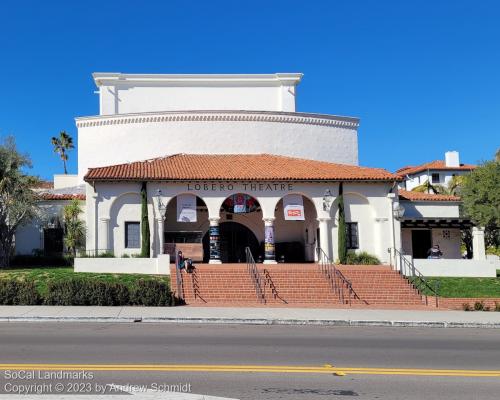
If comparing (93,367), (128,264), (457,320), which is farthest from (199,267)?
(93,367)

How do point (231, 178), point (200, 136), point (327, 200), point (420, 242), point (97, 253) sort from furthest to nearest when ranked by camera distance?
1. point (200, 136)
2. point (420, 242)
3. point (327, 200)
4. point (231, 178)
5. point (97, 253)

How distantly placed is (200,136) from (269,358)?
2717 cm

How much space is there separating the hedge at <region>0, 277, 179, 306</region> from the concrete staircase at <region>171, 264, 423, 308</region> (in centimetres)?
209

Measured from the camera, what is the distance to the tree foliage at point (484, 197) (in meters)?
31.5

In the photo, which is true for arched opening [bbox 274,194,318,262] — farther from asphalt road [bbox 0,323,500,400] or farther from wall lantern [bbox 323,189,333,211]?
asphalt road [bbox 0,323,500,400]

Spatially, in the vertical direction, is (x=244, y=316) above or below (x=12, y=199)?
below

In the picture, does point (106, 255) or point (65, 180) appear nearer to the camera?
point (106, 255)

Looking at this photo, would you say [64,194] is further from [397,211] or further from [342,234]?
[397,211]

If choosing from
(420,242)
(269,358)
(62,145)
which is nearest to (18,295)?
(269,358)

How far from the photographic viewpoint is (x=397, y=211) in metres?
30.9

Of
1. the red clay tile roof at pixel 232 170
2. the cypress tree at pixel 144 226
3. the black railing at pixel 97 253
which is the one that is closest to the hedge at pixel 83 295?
the black railing at pixel 97 253

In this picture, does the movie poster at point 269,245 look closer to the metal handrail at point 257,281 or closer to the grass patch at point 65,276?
the metal handrail at point 257,281

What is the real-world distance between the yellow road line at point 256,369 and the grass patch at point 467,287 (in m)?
15.0

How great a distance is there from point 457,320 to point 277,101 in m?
26.2
